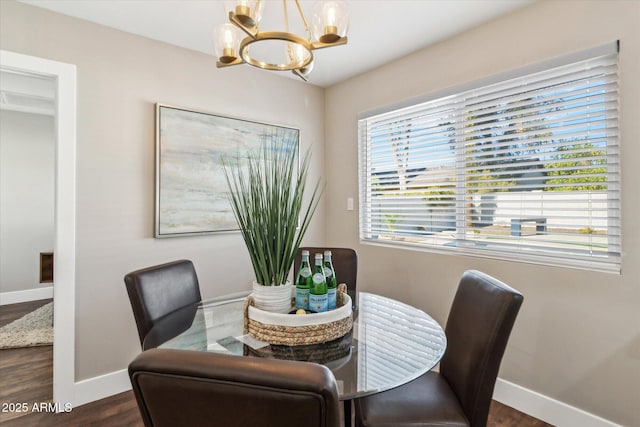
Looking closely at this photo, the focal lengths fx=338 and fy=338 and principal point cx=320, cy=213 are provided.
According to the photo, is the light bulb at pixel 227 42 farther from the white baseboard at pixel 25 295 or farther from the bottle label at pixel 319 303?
the white baseboard at pixel 25 295

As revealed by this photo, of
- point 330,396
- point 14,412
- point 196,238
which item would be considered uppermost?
point 196,238

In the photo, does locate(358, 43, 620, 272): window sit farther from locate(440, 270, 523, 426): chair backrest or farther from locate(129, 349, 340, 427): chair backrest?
locate(129, 349, 340, 427): chair backrest

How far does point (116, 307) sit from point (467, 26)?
2983 millimetres

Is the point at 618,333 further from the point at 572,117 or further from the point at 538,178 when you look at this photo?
the point at 572,117

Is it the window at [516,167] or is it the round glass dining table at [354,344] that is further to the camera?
the window at [516,167]

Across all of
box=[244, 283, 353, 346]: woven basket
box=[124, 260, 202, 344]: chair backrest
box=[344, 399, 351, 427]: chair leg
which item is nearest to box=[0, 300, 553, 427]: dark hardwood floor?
box=[124, 260, 202, 344]: chair backrest

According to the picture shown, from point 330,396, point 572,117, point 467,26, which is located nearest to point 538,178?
point 572,117

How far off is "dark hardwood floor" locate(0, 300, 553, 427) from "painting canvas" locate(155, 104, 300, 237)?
111 cm

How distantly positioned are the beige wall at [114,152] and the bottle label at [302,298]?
1.41 meters

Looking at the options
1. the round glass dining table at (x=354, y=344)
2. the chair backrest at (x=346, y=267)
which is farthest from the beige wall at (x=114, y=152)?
the chair backrest at (x=346, y=267)

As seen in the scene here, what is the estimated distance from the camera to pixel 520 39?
2.03 m

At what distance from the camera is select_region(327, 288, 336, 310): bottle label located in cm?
142

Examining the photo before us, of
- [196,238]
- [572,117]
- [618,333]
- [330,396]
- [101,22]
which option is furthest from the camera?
[196,238]

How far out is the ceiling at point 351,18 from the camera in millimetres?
1971
